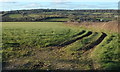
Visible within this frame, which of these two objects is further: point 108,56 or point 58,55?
point 58,55

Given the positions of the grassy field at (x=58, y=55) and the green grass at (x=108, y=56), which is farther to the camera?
the grassy field at (x=58, y=55)

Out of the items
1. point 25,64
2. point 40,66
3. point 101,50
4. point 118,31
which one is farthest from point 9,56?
point 118,31

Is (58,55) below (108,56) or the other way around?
below

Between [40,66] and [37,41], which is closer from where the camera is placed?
[40,66]

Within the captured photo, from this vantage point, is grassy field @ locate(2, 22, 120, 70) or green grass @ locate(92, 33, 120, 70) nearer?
green grass @ locate(92, 33, 120, 70)

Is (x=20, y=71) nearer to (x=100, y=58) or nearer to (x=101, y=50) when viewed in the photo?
(x=100, y=58)

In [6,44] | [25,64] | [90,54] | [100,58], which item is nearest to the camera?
[25,64]

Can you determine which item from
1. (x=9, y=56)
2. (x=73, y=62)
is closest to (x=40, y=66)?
(x=73, y=62)

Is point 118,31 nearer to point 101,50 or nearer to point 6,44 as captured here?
point 101,50

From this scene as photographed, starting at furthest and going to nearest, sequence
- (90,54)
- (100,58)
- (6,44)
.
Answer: (6,44) → (90,54) → (100,58)
